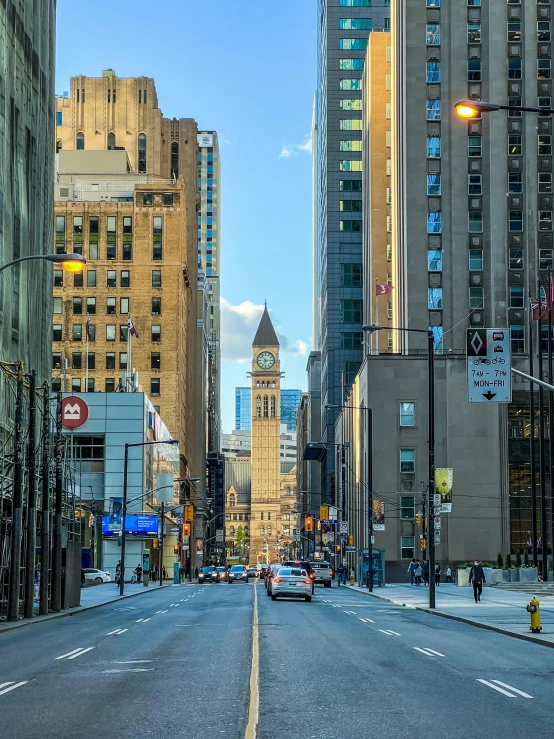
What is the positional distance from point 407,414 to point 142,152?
287 ft

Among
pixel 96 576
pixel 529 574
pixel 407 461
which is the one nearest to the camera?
pixel 529 574

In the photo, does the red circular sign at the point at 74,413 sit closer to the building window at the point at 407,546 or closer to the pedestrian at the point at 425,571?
the pedestrian at the point at 425,571

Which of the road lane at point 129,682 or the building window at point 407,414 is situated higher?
the building window at point 407,414

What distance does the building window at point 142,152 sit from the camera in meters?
167

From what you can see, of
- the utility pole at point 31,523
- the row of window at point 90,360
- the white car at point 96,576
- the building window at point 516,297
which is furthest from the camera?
the row of window at point 90,360

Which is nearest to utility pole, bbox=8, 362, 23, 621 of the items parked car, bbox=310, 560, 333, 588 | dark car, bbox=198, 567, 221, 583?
parked car, bbox=310, 560, 333, 588

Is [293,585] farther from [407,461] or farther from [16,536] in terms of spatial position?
[407,461]

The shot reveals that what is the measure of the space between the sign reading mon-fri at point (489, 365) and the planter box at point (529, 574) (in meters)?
41.0

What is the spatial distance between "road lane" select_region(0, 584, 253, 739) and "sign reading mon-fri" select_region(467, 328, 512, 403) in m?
8.39

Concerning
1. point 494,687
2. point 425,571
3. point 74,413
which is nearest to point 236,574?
point 425,571

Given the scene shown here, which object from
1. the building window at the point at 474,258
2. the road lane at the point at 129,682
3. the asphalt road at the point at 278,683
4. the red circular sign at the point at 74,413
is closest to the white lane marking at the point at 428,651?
the asphalt road at the point at 278,683

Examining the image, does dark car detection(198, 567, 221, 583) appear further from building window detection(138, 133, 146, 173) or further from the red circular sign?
building window detection(138, 133, 146, 173)

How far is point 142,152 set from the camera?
550ft

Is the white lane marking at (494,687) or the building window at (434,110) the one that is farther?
the building window at (434,110)
